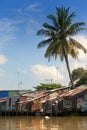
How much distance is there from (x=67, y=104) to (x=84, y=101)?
2.37 metres

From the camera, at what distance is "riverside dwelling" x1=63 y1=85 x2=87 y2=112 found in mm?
39316

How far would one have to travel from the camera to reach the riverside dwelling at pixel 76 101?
129 ft

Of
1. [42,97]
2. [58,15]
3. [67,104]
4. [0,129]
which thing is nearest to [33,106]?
[42,97]

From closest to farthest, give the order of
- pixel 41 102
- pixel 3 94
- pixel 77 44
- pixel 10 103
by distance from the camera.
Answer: pixel 41 102, pixel 77 44, pixel 10 103, pixel 3 94

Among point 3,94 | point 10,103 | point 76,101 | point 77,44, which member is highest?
point 77,44

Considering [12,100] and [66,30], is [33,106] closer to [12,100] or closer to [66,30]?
[12,100]

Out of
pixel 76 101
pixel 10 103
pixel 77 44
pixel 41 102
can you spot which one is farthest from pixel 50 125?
pixel 10 103

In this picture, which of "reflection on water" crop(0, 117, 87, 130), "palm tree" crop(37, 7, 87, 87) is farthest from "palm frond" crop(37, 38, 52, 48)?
"reflection on water" crop(0, 117, 87, 130)

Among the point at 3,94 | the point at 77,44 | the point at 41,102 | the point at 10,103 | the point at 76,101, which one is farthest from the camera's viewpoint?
the point at 3,94

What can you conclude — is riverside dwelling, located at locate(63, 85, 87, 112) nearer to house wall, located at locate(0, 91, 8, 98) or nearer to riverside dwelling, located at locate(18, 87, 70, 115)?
riverside dwelling, located at locate(18, 87, 70, 115)

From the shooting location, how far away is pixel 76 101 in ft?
131

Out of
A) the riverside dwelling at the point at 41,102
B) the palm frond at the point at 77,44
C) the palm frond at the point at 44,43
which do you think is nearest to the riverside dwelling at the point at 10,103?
the riverside dwelling at the point at 41,102

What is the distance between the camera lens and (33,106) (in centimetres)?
4422

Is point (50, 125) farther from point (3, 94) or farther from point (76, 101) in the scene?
point (3, 94)
